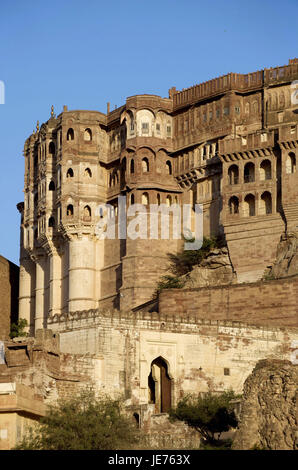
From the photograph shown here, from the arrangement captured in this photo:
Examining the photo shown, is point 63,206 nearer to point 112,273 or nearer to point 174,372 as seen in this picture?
point 112,273

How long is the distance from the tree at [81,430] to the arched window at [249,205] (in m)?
24.7

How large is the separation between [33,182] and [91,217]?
7.61 meters

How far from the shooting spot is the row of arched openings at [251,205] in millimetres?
68938

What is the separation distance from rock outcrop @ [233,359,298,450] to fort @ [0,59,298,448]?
14241 mm

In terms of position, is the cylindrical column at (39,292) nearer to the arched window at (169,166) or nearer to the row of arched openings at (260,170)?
the arched window at (169,166)

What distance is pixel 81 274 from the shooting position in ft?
247

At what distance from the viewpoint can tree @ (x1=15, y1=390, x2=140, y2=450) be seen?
41.0 meters

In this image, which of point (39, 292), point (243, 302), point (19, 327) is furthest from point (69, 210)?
point (243, 302)

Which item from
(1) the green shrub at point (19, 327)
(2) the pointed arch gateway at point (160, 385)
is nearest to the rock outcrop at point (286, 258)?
(2) the pointed arch gateway at point (160, 385)

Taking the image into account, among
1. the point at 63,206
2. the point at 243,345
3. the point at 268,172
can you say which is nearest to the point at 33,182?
the point at 63,206

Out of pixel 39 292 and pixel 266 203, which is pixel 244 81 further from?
pixel 39 292

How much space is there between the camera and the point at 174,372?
5406 cm

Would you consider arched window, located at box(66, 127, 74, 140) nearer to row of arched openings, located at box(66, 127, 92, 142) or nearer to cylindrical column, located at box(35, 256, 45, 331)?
row of arched openings, located at box(66, 127, 92, 142)

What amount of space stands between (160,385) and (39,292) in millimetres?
26823
